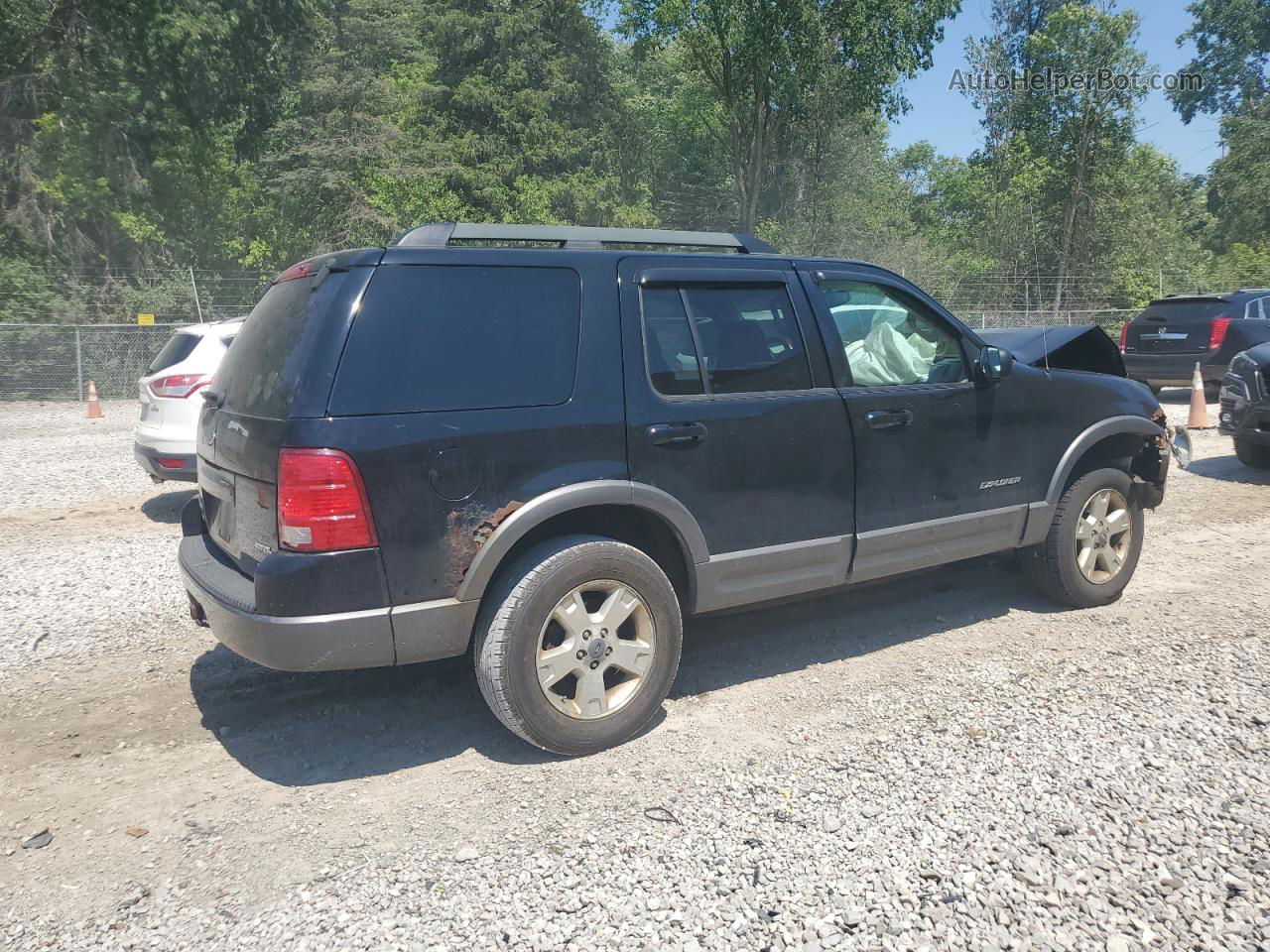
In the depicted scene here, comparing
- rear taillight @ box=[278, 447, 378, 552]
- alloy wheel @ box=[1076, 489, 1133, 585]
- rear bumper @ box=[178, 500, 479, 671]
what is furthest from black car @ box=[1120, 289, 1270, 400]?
rear taillight @ box=[278, 447, 378, 552]

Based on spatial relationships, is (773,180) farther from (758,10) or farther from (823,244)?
(758,10)

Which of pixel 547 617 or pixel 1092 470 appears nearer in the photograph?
pixel 547 617

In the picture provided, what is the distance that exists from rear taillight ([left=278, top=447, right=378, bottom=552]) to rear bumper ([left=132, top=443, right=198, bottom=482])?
492cm

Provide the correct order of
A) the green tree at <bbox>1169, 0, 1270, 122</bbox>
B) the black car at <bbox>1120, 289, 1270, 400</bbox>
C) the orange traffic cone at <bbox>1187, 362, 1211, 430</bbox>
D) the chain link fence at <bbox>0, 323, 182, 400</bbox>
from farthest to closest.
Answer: the green tree at <bbox>1169, 0, 1270, 122</bbox> < the chain link fence at <bbox>0, 323, 182, 400</bbox> < the black car at <bbox>1120, 289, 1270, 400</bbox> < the orange traffic cone at <bbox>1187, 362, 1211, 430</bbox>

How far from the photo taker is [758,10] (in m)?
29.3

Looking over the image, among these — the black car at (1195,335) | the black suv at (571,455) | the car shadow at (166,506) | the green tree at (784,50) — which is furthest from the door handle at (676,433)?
the green tree at (784,50)

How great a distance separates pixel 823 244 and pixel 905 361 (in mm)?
35550

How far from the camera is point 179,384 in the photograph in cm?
813

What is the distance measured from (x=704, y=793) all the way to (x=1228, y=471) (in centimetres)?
875

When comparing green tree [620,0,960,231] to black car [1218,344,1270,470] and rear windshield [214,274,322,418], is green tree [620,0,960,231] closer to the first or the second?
black car [1218,344,1270,470]

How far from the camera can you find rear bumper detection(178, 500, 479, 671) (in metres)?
3.42

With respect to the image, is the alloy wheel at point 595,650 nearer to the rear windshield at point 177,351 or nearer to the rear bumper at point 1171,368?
the rear windshield at point 177,351

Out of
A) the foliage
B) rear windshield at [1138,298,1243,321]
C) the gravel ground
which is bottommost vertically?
the gravel ground

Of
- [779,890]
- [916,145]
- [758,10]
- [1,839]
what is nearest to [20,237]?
[758,10]
